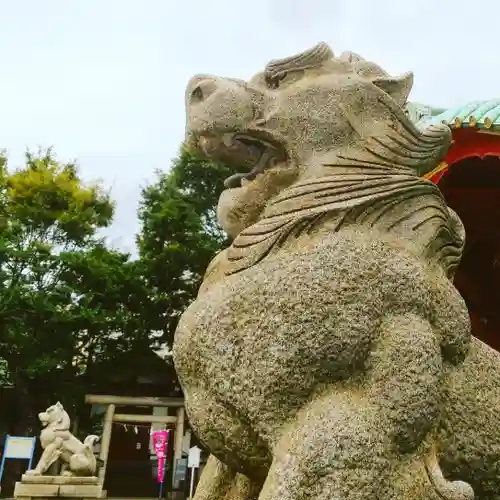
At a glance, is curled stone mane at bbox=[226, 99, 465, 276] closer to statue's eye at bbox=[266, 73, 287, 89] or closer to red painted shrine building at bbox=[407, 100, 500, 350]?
statue's eye at bbox=[266, 73, 287, 89]

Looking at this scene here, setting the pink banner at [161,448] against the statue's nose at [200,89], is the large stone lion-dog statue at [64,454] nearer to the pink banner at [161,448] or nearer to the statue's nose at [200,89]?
the pink banner at [161,448]

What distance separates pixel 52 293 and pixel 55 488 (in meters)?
4.67

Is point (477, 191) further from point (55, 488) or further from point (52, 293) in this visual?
point (52, 293)

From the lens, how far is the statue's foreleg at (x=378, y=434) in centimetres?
139

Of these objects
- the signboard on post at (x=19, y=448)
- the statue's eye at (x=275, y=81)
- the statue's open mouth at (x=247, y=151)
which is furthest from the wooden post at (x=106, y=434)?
the statue's eye at (x=275, y=81)

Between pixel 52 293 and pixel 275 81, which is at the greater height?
pixel 52 293

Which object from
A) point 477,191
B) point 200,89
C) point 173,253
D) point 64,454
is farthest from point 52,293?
point 200,89

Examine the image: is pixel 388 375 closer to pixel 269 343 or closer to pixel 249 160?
pixel 269 343

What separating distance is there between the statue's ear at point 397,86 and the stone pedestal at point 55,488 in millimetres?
8875

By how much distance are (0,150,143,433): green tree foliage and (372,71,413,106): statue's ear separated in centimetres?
1143

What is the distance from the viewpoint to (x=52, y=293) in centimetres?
1299

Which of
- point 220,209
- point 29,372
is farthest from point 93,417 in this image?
point 220,209

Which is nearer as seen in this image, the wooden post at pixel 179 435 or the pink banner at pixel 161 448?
the pink banner at pixel 161 448

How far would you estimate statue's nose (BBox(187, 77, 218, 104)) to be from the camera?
6.33ft
